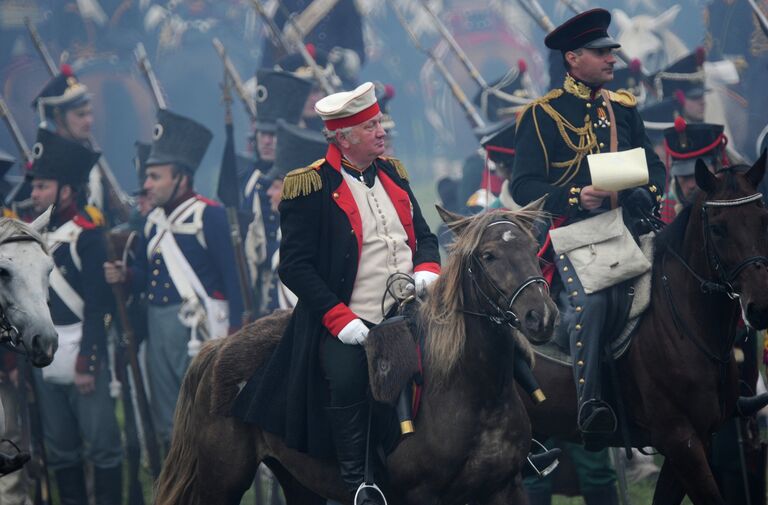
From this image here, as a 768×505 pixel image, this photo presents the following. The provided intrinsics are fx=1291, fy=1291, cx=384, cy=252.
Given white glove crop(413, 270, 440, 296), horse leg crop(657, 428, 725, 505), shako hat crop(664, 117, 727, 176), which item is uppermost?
white glove crop(413, 270, 440, 296)

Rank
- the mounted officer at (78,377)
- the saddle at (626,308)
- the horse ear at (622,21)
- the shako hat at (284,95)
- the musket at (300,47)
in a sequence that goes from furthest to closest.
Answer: the horse ear at (622,21), the musket at (300,47), the shako hat at (284,95), the mounted officer at (78,377), the saddle at (626,308)

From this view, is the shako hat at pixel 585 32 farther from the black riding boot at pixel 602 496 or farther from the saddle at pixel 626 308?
the black riding boot at pixel 602 496

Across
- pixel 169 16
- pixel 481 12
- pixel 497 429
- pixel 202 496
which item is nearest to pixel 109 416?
pixel 202 496

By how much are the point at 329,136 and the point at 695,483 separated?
2.80 m

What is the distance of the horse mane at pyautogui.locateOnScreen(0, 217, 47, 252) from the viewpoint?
6660 mm

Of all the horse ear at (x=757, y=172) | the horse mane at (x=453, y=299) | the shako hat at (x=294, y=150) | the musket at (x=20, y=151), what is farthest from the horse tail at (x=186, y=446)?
the musket at (x=20, y=151)

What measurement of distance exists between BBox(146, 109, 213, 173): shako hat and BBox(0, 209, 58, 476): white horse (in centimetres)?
575

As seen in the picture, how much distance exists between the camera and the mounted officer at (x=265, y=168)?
12.7 meters

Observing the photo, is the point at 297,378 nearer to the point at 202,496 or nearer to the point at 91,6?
the point at 202,496

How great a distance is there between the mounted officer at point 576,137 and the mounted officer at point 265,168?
4918 millimetres

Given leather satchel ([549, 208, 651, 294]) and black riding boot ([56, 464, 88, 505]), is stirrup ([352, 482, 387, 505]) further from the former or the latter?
black riding boot ([56, 464, 88, 505])

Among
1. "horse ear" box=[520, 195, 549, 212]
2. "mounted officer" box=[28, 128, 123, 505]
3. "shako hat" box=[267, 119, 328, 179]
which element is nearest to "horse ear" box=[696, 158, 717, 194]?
"horse ear" box=[520, 195, 549, 212]

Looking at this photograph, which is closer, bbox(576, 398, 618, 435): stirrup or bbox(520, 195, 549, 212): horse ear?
bbox(520, 195, 549, 212): horse ear

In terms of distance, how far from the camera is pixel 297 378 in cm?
692
